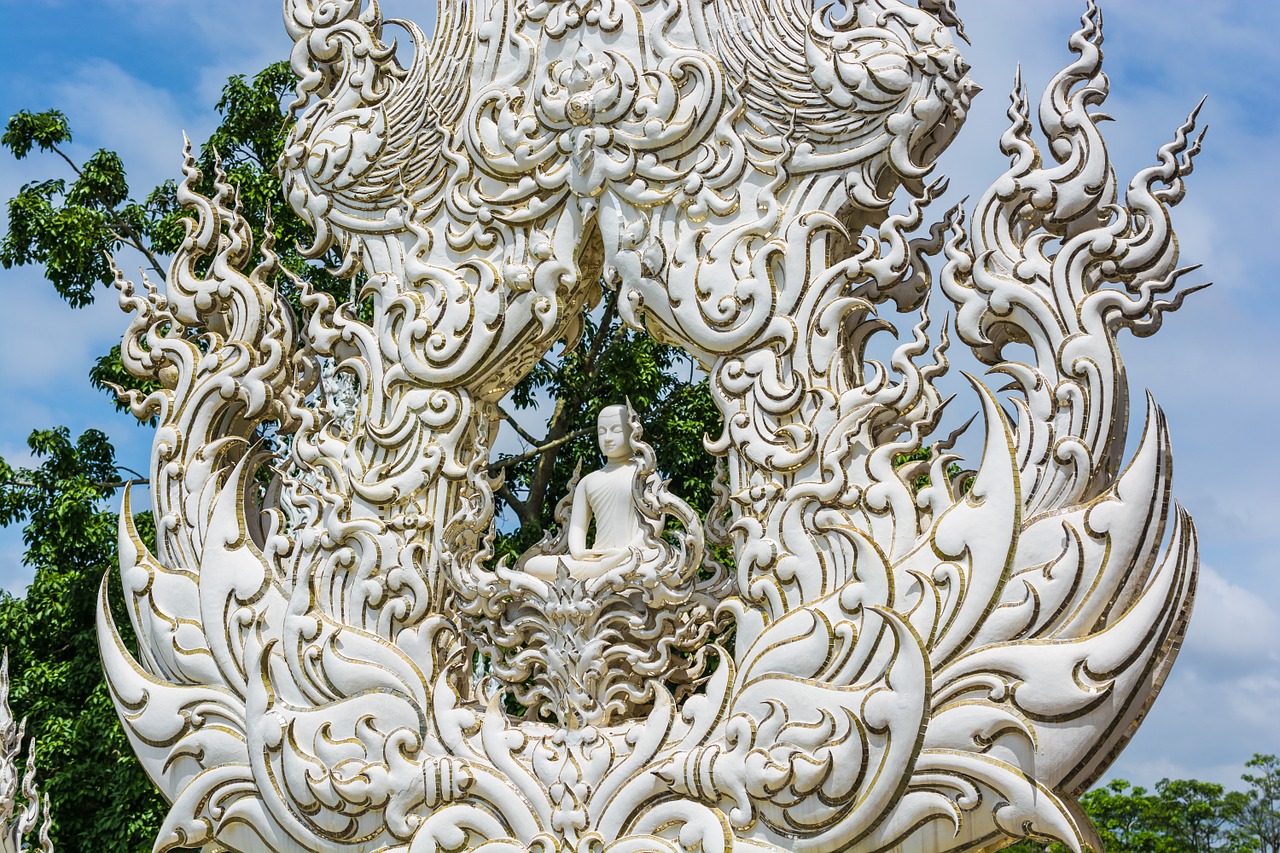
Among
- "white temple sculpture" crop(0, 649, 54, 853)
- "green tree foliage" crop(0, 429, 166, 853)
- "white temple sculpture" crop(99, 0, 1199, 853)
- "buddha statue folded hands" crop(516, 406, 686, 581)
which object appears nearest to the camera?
"white temple sculpture" crop(99, 0, 1199, 853)

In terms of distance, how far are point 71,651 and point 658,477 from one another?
5.85 meters

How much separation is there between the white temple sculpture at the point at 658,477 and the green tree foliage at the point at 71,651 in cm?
336

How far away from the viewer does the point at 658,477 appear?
6.48 m

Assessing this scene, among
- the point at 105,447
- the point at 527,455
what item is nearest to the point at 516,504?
the point at 527,455

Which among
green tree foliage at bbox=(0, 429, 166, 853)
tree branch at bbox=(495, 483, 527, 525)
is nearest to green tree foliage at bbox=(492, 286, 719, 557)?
tree branch at bbox=(495, 483, 527, 525)

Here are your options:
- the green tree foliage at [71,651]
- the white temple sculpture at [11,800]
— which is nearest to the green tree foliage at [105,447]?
the green tree foliage at [71,651]

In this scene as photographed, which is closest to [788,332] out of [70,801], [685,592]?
[685,592]

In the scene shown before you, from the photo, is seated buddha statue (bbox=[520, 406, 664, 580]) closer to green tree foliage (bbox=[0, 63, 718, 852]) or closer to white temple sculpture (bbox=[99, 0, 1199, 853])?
white temple sculpture (bbox=[99, 0, 1199, 853])

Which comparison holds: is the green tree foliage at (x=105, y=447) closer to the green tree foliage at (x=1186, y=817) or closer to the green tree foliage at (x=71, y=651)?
the green tree foliage at (x=71, y=651)

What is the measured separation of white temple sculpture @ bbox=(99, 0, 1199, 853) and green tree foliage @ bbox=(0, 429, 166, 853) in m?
3.36

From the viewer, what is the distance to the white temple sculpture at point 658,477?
5859 millimetres

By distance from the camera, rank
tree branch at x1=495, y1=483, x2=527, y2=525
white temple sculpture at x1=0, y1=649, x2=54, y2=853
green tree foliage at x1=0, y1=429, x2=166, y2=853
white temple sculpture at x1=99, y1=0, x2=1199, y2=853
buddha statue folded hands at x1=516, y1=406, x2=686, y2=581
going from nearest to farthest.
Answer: white temple sculpture at x1=99, y1=0, x2=1199, y2=853
buddha statue folded hands at x1=516, y1=406, x2=686, y2=581
white temple sculpture at x1=0, y1=649, x2=54, y2=853
green tree foliage at x1=0, y1=429, x2=166, y2=853
tree branch at x1=495, y1=483, x2=527, y2=525

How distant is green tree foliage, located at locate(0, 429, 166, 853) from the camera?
9.93m

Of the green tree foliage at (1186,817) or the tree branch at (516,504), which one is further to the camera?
the green tree foliage at (1186,817)
